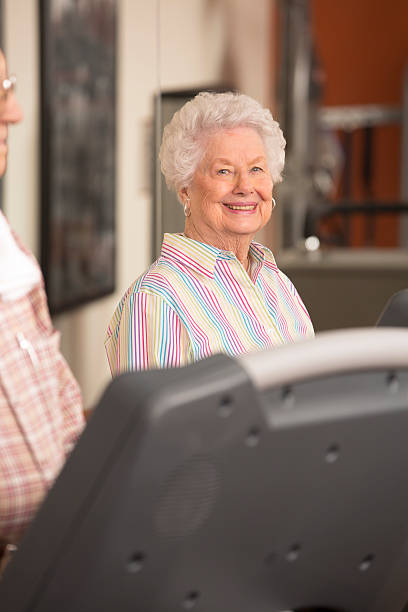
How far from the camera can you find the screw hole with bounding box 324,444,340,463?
95 centimetres

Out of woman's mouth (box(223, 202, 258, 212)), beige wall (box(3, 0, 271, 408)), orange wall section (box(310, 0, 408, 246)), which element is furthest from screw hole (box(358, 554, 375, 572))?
orange wall section (box(310, 0, 408, 246))

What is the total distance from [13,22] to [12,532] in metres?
2.55

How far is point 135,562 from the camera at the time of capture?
0.89 m

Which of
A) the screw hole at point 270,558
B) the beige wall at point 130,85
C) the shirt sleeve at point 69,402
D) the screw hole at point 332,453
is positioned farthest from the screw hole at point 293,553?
the beige wall at point 130,85

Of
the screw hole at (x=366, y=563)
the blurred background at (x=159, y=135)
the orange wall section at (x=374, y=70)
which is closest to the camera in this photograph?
the screw hole at (x=366, y=563)

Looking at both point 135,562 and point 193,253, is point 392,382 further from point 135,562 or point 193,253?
point 193,253

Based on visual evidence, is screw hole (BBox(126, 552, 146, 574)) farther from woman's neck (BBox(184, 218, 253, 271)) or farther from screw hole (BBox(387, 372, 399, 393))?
woman's neck (BBox(184, 218, 253, 271))

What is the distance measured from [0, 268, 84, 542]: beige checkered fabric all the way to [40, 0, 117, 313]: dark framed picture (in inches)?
84.3

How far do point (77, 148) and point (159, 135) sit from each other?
1.99 meters

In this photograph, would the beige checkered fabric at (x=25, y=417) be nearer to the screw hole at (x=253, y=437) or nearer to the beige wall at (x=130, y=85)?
the screw hole at (x=253, y=437)

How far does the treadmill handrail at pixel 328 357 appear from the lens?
2.86 feet

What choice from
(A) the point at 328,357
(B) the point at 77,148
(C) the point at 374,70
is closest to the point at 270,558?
(A) the point at 328,357

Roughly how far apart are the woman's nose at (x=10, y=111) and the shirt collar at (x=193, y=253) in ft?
1.40

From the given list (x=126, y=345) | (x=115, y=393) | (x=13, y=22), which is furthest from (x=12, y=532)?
(x=13, y=22)
